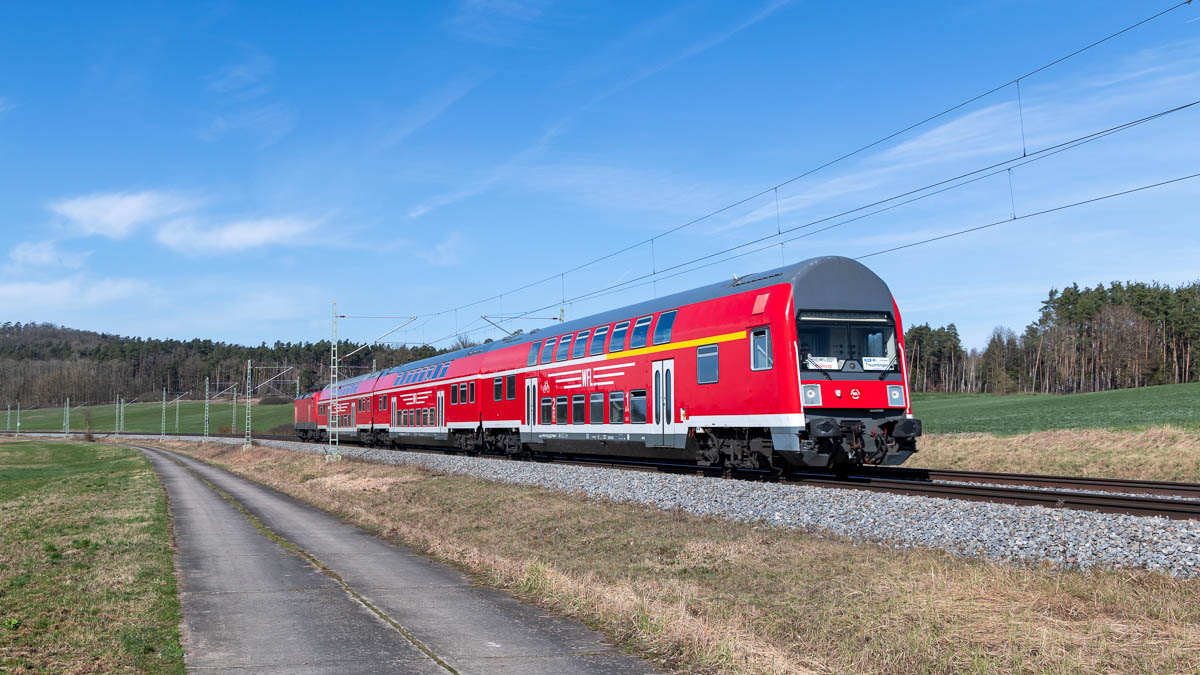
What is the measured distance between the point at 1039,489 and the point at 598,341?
12.4 meters

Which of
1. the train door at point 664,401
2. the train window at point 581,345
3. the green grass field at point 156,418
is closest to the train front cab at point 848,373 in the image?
the train door at point 664,401

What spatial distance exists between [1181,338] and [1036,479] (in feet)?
378

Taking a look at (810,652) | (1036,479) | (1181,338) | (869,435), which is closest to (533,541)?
(869,435)

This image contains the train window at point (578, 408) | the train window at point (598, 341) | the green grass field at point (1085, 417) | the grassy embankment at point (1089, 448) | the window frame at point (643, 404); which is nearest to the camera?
the window frame at point (643, 404)

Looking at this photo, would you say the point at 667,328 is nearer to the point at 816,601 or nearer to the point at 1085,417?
the point at 816,601

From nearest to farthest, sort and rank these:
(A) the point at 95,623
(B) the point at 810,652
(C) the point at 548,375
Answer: (B) the point at 810,652 < (A) the point at 95,623 < (C) the point at 548,375

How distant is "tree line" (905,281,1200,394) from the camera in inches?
4498

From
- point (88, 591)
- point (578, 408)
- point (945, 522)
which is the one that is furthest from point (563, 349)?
point (88, 591)

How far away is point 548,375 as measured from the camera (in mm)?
28984

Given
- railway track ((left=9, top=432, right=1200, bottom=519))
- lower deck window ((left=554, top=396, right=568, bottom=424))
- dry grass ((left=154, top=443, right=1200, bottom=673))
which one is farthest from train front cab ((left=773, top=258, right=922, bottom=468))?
lower deck window ((left=554, top=396, right=568, bottom=424))

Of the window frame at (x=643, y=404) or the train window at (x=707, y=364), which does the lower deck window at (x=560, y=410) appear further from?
the train window at (x=707, y=364)

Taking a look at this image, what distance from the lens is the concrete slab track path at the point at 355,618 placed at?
774 cm

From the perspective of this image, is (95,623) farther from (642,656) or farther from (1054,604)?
(1054,604)

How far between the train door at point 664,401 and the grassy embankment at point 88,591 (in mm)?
11226
